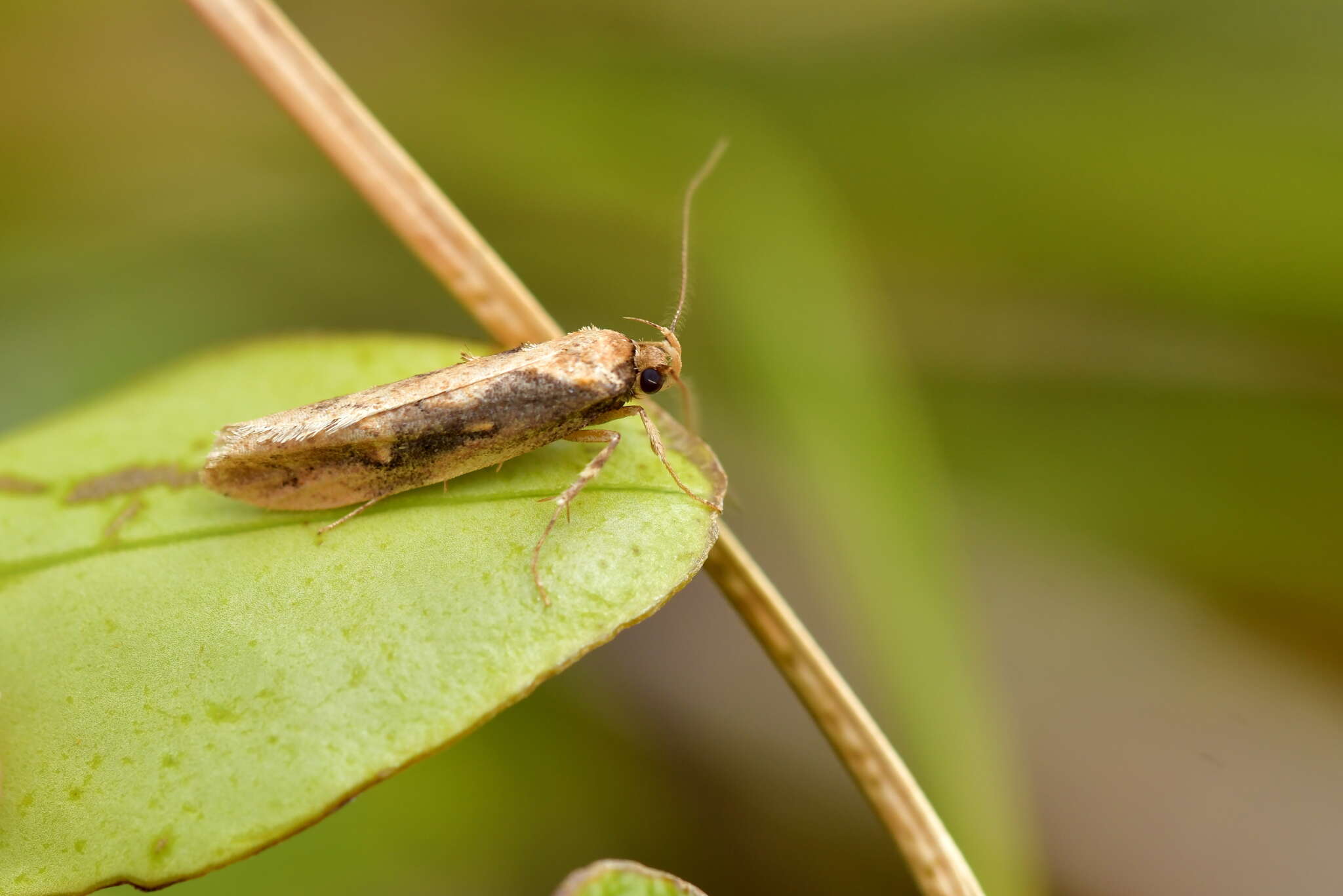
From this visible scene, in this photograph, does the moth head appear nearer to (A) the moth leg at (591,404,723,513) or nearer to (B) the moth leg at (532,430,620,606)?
(A) the moth leg at (591,404,723,513)

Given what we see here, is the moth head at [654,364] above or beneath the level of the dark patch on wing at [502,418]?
beneath

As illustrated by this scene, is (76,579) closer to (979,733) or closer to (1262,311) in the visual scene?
(979,733)

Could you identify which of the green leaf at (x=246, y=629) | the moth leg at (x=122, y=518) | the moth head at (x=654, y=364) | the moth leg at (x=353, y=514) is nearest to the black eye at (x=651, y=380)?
the moth head at (x=654, y=364)

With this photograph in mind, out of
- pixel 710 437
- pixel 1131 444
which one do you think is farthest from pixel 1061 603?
pixel 710 437

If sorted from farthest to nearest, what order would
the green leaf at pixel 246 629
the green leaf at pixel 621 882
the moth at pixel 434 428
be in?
the moth at pixel 434 428 < the green leaf at pixel 246 629 < the green leaf at pixel 621 882

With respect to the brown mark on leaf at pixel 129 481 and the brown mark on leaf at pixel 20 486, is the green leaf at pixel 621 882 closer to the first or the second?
the brown mark on leaf at pixel 129 481

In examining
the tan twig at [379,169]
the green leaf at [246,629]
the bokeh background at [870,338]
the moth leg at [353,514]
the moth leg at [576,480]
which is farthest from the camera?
the bokeh background at [870,338]

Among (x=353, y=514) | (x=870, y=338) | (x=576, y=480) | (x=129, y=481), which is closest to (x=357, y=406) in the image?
(x=353, y=514)

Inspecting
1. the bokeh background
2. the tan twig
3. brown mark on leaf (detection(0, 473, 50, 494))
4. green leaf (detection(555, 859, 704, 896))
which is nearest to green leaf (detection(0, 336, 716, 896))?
brown mark on leaf (detection(0, 473, 50, 494))
